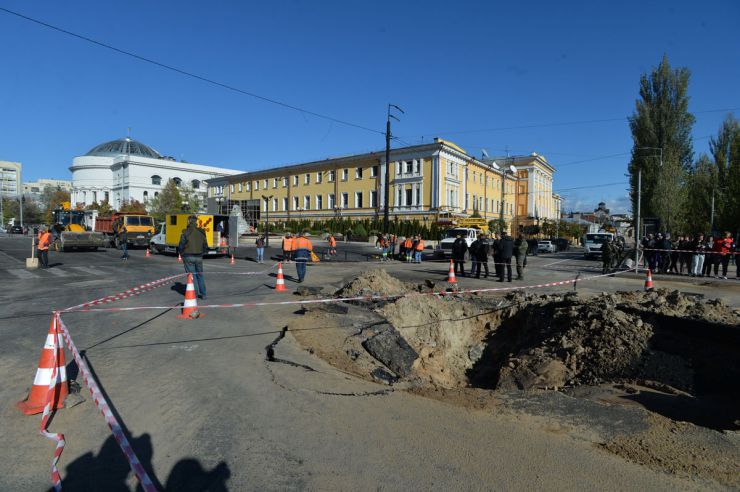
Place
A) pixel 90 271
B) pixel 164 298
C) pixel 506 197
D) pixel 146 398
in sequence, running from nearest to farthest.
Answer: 1. pixel 146 398
2. pixel 164 298
3. pixel 90 271
4. pixel 506 197

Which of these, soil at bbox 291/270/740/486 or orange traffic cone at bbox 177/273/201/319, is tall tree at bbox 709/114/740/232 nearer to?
soil at bbox 291/270/740/486

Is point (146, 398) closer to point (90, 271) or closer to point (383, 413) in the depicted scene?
point (383, 413)

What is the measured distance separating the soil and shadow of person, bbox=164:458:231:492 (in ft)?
8.08

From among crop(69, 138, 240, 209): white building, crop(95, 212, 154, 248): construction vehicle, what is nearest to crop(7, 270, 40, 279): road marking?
crop(95, 212, 154, 248): construction vehicle

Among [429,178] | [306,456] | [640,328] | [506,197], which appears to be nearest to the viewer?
[306,456]

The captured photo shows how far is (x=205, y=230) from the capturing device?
2475cm

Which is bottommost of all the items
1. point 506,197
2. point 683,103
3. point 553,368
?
point 553,368

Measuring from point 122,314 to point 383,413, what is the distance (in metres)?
6.50

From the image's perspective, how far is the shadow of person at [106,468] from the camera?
3.11 m

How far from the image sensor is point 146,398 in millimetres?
4609

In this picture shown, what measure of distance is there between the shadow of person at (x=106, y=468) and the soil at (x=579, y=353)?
289 centimetres

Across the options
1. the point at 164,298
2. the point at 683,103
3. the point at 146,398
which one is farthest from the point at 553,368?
the point at 683,103

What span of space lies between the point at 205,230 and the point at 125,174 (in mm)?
73145

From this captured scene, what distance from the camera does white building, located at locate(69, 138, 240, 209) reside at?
85.9 metres
